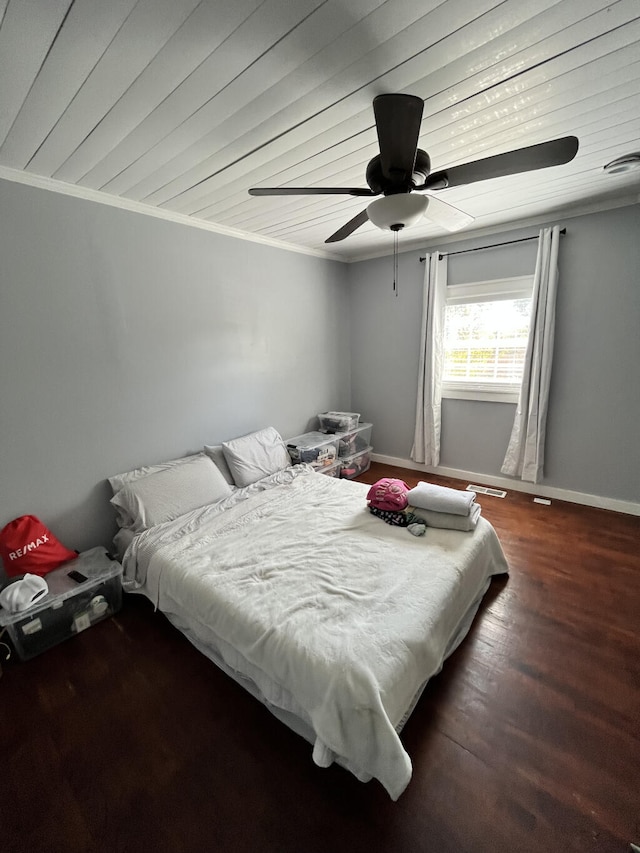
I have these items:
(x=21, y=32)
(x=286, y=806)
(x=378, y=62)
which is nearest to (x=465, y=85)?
(x=378, y=62)

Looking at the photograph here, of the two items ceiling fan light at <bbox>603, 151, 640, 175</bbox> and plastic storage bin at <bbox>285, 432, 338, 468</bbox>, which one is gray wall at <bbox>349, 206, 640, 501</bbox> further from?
plastic storage bin at <bbox>285, 432, 338, 468</bbox>

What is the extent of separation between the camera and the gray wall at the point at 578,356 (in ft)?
9.12

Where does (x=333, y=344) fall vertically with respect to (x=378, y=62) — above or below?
below

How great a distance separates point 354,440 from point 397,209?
2800 mm

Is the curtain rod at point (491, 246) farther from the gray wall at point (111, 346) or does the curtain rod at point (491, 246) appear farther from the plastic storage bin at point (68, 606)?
the plastic storage bin at point (68, 606)

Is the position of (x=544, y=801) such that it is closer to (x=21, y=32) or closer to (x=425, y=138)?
(x=425, y=138)

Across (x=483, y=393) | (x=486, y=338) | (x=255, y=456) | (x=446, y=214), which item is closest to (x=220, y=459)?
(x=255, y=456)

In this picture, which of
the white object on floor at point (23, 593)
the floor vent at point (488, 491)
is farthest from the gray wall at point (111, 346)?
the floor vent at point (488, 491)

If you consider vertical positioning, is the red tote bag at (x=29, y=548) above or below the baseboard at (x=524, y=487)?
above

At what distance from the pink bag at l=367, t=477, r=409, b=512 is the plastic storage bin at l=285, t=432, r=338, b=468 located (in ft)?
3.85

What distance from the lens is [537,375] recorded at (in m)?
3.10

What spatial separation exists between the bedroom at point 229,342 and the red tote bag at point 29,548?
0.41 ft

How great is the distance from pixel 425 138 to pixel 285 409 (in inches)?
99.1

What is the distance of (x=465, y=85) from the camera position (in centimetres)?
134
